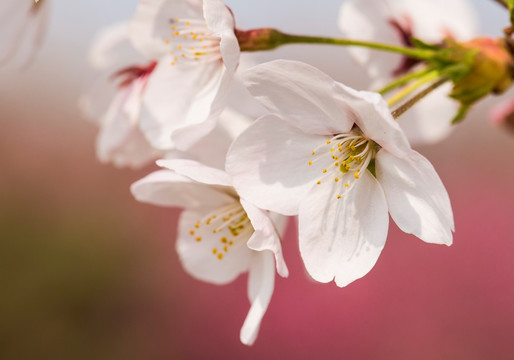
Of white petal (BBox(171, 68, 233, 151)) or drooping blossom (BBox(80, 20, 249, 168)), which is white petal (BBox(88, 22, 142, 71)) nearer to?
drooping blossom (BBox(80, 20, 249, 168))

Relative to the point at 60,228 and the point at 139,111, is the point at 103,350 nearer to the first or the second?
the point at 60,228

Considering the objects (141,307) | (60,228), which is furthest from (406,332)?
(60,228)

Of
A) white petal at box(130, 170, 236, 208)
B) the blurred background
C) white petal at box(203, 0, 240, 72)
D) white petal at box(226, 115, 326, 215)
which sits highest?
white petal at box(203, 0, 240, 72)

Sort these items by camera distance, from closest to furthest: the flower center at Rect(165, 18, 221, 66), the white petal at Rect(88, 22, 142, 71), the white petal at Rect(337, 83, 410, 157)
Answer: the white petal at Rect(337, 83, 410, 157), the flower center at Rect(165, 18, 221, 66), the white petal at Rect(88, 22, 142, 71)

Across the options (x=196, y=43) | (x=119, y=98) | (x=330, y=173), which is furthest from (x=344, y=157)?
(x=119, y=98)

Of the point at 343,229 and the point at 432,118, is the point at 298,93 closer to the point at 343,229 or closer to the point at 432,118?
the point at 343,229

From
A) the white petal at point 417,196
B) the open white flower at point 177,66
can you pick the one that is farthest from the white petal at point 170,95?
the white petal at point 417,196

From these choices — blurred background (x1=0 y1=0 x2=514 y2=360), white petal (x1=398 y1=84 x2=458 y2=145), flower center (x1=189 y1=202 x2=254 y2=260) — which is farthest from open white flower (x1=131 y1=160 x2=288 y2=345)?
→ blurred background (x1=0 y1=0 x2=514 y2=360)
